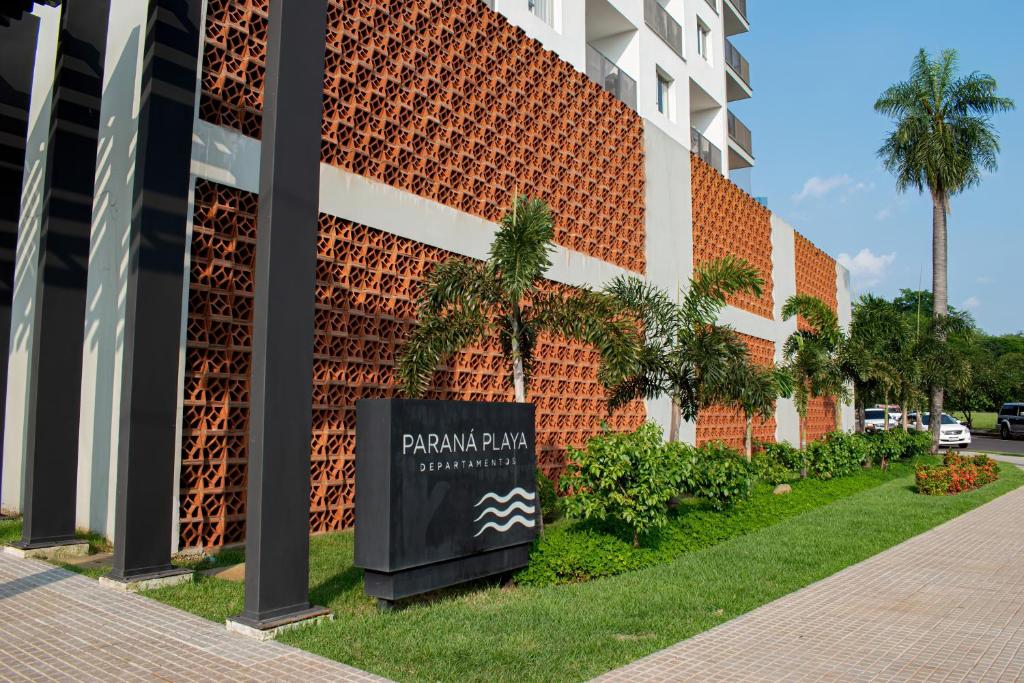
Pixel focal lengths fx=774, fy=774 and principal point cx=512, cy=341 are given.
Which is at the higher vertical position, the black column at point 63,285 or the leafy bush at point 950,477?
the black column at point 63,285

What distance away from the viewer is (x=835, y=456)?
61.9 ft

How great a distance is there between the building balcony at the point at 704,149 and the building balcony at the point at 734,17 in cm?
601

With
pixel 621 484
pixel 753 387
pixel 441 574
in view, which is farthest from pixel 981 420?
pixel 441 574

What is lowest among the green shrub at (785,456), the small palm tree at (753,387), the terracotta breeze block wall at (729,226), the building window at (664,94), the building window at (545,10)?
the green shrub at (785,456)

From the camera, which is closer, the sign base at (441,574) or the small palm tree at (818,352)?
the sign base at (441,574)

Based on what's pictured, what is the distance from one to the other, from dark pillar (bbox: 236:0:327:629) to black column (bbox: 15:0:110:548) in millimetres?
3946

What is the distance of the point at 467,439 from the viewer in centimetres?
718

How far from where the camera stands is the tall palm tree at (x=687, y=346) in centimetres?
1298

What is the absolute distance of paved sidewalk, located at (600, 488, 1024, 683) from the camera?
5.15 m

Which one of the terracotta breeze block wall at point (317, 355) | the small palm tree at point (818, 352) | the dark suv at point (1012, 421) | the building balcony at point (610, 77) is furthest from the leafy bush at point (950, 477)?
the dark suv at point (1012, 421)

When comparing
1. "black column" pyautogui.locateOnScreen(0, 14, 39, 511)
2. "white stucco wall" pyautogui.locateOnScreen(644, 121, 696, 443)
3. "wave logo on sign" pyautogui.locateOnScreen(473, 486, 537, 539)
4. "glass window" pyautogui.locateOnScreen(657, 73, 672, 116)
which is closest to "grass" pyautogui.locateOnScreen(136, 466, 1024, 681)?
"wave logo on sign" pyautogui.locateOnScreen(473, 486, 537, 539)

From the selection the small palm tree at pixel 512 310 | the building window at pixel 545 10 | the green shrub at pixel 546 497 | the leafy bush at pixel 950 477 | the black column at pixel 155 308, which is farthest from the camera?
the building window at pixel 545 10

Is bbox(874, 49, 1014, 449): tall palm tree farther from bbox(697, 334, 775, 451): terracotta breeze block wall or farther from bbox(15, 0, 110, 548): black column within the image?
bbox(15, 0, 110, 548): black column

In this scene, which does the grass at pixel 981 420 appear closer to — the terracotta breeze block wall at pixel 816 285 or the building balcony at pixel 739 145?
the terracotta breeze block wall at pixel 816 285
